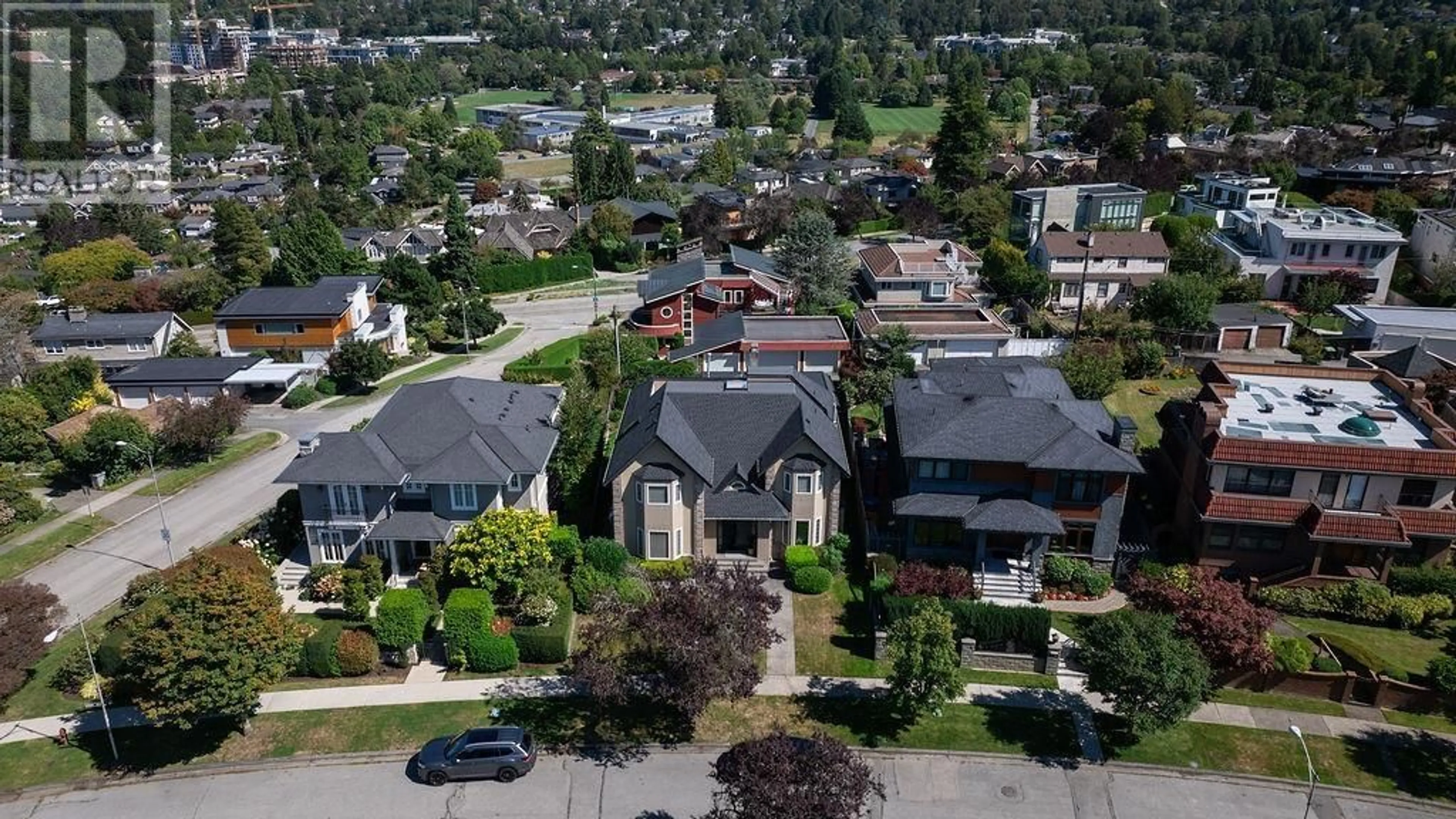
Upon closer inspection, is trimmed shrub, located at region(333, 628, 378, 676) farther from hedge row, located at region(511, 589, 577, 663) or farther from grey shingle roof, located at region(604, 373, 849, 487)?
grey shingle roof, located at region(604, 373, 849, 487)

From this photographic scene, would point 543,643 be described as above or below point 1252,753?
below

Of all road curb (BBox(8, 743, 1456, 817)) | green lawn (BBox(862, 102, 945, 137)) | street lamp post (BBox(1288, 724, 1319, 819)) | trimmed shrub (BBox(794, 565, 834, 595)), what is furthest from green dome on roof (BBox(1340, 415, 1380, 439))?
green lawn (BBox(862, 102, 945, 137))

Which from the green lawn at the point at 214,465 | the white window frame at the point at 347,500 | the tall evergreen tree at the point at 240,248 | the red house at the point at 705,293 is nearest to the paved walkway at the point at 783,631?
the white window frame at the point at 347,500

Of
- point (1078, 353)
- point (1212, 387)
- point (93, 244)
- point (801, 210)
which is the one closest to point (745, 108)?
Answer: point (801, 210)

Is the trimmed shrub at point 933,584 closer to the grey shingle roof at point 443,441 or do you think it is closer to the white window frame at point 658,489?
the white window frame at point 658,489

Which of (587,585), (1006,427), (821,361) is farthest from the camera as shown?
(821,361)

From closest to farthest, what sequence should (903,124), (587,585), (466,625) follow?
(466,625) < (587,585) < (903,124)

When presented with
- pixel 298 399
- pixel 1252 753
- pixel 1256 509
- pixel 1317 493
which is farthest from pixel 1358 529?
pixel 298 399

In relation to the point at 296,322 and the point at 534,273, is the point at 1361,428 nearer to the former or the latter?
the point at 296,322

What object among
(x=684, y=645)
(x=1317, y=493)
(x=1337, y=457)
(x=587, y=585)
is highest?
(x=1337, y=457)
